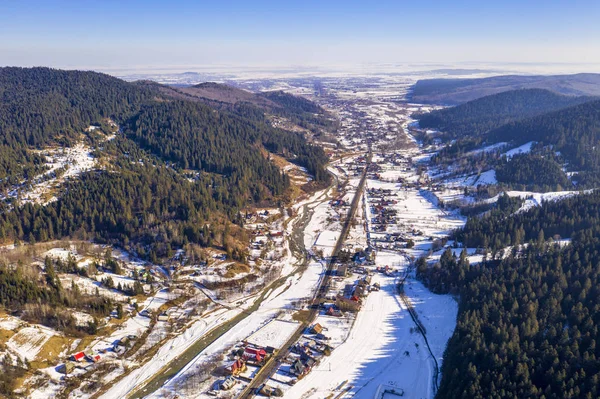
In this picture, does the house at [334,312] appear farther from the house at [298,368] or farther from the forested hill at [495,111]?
the forested hill at [495,111]

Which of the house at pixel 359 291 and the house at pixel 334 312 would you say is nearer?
the house at pixel 334 312

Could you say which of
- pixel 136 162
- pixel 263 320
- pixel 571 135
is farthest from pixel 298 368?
pixel 571 135

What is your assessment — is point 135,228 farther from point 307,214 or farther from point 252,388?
point 252,388

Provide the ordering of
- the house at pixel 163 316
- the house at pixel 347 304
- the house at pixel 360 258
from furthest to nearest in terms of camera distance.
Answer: the house at pixel 360 258, the house at pixel 347 304, the house at pixel 163 316

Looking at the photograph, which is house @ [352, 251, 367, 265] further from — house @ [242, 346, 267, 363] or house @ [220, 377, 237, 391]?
house @ [220, 377, 237, 391]

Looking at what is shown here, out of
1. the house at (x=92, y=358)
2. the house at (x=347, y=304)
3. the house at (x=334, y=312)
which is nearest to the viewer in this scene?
the house at (x=92, y=358)

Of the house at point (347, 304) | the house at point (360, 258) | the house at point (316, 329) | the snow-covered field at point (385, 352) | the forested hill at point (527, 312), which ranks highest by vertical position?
the forested hill at point (527, 312)

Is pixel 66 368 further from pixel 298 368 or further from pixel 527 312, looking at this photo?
pixel 527 312

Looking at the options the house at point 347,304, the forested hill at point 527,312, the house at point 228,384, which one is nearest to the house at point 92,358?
the house at point 228,384
